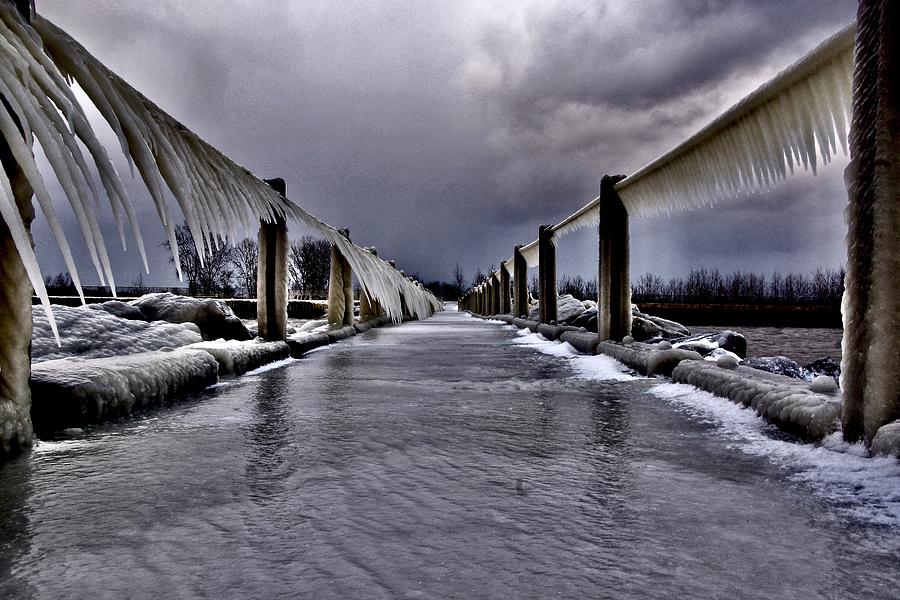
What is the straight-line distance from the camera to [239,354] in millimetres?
4109

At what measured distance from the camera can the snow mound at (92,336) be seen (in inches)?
139

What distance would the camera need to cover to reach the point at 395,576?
1.05 m

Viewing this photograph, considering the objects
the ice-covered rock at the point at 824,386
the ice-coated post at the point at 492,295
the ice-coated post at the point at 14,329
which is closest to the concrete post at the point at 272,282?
the ice-coated post at the point at 14,329

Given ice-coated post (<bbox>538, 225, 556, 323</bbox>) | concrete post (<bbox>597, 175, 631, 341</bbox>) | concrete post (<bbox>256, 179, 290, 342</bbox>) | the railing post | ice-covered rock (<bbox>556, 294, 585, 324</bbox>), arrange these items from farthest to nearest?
ice-covered rock (<bbox>556, 294, 585, 324</bbox>)
ice-coated post (<bbox>538, 225, 556, 323</bbox>)
the railing post
concrete post (<bbox>256, 179, 290, 342</bbox>)
concrete post (<bbox>597, 175, 631, 341</bbox>)

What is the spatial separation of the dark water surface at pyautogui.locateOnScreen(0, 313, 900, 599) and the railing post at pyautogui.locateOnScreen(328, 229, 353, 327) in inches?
278

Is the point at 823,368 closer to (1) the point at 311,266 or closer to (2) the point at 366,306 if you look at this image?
(2) the point at 366,306

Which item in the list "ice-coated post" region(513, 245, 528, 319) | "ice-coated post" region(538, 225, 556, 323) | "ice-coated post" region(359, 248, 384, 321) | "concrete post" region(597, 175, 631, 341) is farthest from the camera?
"ice-coated post" region(513, 245, 528, 319)

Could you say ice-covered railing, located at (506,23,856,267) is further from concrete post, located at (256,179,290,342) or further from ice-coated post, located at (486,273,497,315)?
ice-coated post, located at (486,273,497,315)

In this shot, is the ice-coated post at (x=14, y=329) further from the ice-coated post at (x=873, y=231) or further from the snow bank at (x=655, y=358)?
the snow bank at (x=655, y=358)

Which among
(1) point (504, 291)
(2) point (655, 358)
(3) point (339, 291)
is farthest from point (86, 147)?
(1) point (504, 291)

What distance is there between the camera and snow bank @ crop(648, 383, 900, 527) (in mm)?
1403

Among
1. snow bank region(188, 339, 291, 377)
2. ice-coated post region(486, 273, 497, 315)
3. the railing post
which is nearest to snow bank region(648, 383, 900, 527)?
snow bank region(188, 339, 291, 377)

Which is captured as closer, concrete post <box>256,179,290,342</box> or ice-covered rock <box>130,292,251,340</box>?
concrete post <box>256,179,290,342</box>

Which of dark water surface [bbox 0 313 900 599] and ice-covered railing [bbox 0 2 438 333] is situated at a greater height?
ice-covered railing [bbox 0 2 438 333]
